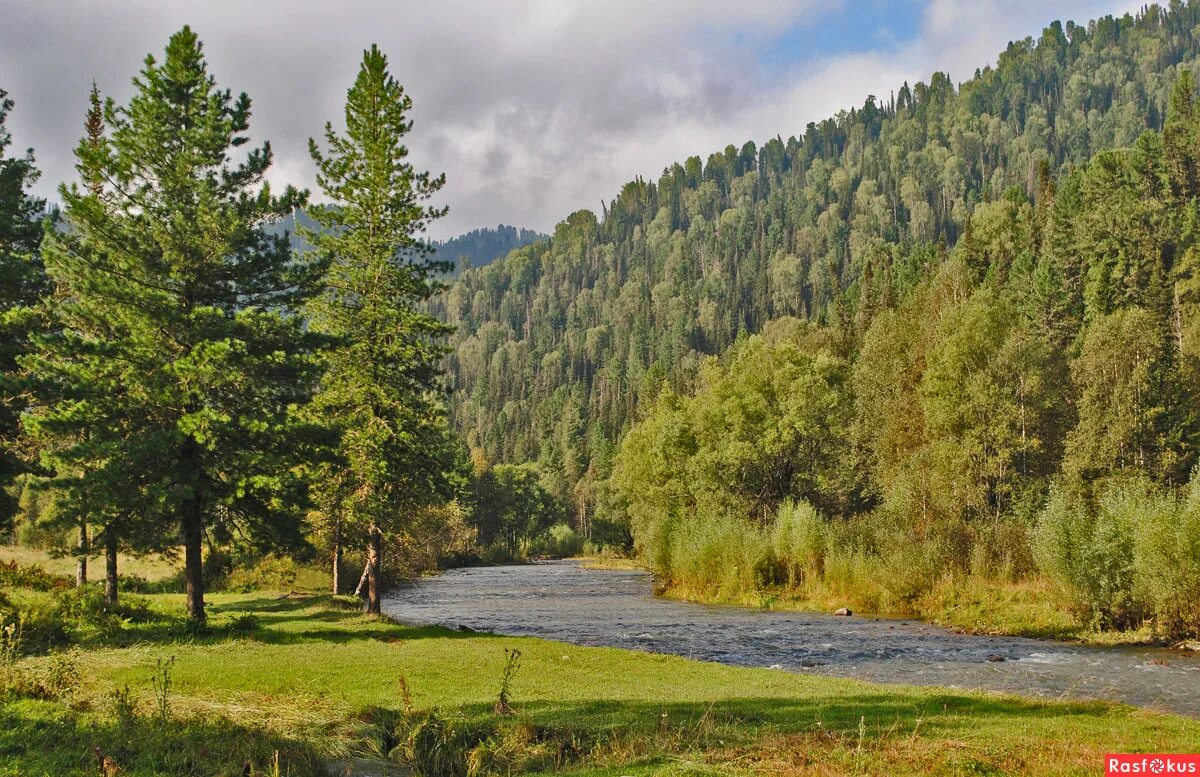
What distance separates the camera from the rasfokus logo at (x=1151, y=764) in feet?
36.2

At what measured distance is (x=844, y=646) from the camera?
3094 centimetres

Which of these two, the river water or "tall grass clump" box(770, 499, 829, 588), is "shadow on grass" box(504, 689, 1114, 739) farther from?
"tall grass clump" box(770, 499, 829, 588)

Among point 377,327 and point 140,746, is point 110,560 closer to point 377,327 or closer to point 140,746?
point 377,327

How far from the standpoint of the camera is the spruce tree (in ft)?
82.3

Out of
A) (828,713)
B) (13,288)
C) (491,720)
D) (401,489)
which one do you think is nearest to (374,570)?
(401,489)

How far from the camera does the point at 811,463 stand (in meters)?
64.2

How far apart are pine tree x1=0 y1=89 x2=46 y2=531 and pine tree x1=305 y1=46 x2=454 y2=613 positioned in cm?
1005

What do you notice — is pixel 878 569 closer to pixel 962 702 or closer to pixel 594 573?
Answer: pixel 962 702

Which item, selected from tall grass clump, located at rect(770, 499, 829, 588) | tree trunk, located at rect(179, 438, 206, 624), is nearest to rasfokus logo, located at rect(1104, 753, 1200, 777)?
tree trunk, located at rect(179, 438, 206, 624)

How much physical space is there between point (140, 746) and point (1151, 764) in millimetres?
13908

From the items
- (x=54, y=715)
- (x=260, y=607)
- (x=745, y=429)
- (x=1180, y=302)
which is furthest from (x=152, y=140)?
(x=1180, y=302)

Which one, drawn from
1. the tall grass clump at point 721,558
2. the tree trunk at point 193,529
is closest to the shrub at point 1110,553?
the tall grass clump at point 721,558

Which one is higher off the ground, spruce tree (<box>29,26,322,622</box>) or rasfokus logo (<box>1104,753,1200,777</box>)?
spruce tree (<box>29,26,322,622</box>)

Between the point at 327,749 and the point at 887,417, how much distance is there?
202ft
